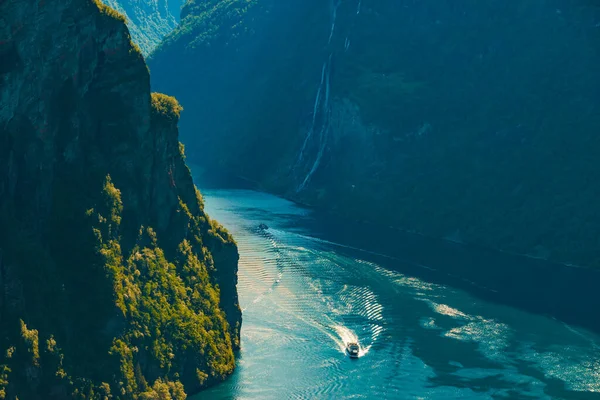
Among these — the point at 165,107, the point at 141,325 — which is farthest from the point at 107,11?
the point at 141,325

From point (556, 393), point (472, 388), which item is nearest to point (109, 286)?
point (472, 388)

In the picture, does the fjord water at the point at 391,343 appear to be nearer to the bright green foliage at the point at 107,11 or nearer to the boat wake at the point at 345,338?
the boat wake at the point at 345,338

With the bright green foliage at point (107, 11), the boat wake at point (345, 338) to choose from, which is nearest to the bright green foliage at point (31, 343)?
the bright green foliage at point (107, 11)

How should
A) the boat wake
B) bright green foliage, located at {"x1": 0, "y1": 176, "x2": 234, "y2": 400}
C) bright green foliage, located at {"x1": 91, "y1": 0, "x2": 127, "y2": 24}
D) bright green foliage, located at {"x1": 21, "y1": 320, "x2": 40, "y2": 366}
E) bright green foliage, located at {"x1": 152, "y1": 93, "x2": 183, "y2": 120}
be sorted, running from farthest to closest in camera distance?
the boat wake < bright green foliage, located at {"x1": 152, "y1": 93, "x2": 183, "y2": 120} < bright green foliage, located at {"x1": 91, "y1": 0, "x2": 127, "y2": 24} < bright green foliage, located at {"x1": 0, "y1": 176, "x2": 234, "y2": 400} < bright green foliage, located at {"x1": 21, "y1": 320, "x2": 40, "y2": 366}

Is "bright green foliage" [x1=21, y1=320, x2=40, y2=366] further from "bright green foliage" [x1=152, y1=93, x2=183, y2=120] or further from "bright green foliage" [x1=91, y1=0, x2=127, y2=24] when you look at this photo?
"bright green foliage" [x1=152, y1=93, x2=183, y2=120]

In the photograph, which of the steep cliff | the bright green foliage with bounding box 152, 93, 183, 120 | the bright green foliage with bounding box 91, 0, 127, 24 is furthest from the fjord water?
the bright green foliage with bounding box 91, 0, 127, 24

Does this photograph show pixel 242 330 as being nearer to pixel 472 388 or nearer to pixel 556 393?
pixel 472 388

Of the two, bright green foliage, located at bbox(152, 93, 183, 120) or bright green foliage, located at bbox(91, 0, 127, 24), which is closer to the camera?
bright green foliage, located at bbox(91, 0, 127, 24)
